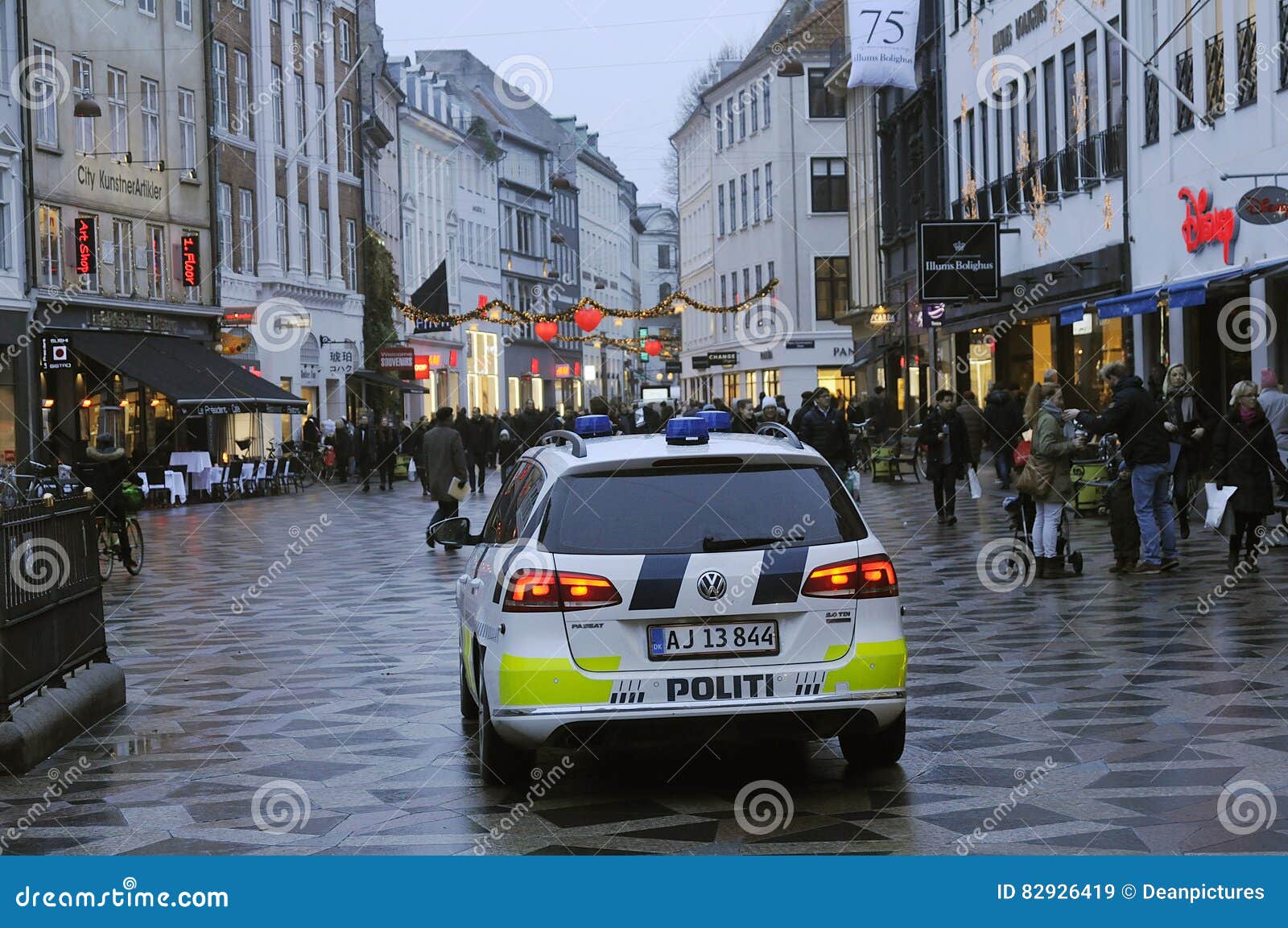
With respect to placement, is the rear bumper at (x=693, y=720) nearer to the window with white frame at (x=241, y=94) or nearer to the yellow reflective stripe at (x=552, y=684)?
the yellow reflective stripe at (x=552, y=684)

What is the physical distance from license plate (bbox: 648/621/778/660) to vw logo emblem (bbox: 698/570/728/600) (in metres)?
0.13

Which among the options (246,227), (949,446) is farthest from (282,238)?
(949,446)

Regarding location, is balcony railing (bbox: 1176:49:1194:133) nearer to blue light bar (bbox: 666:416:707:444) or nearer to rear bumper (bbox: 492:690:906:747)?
blue light bar (bbox: 666:416:707:444)

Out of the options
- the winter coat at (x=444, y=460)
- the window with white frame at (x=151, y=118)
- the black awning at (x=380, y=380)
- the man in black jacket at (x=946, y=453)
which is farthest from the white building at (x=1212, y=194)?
the black awning at (x=380, y=380)

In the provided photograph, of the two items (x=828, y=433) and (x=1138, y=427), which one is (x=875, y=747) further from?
(x=828, y=433)

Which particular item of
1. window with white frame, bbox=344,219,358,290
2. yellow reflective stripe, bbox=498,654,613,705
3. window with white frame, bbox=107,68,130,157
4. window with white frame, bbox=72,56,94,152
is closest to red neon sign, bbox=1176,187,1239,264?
yellow reflective stripe, bbox=498,654,613,705

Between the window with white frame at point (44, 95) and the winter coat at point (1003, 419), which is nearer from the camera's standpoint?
the winter coat at point (1003, 419)

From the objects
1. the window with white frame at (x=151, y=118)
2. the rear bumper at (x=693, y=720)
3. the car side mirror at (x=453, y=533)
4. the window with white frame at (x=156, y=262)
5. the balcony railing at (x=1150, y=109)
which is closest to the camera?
the rear bumper at (x=693, y=720)

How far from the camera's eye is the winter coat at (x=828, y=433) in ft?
75.7

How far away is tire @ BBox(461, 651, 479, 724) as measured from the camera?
32.5 feet

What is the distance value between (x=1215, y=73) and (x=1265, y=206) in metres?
5.23

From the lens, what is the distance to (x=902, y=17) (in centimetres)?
3791

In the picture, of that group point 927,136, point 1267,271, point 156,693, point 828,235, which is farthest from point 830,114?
point 156,693

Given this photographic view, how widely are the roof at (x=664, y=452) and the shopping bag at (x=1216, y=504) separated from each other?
12628 millimetres
